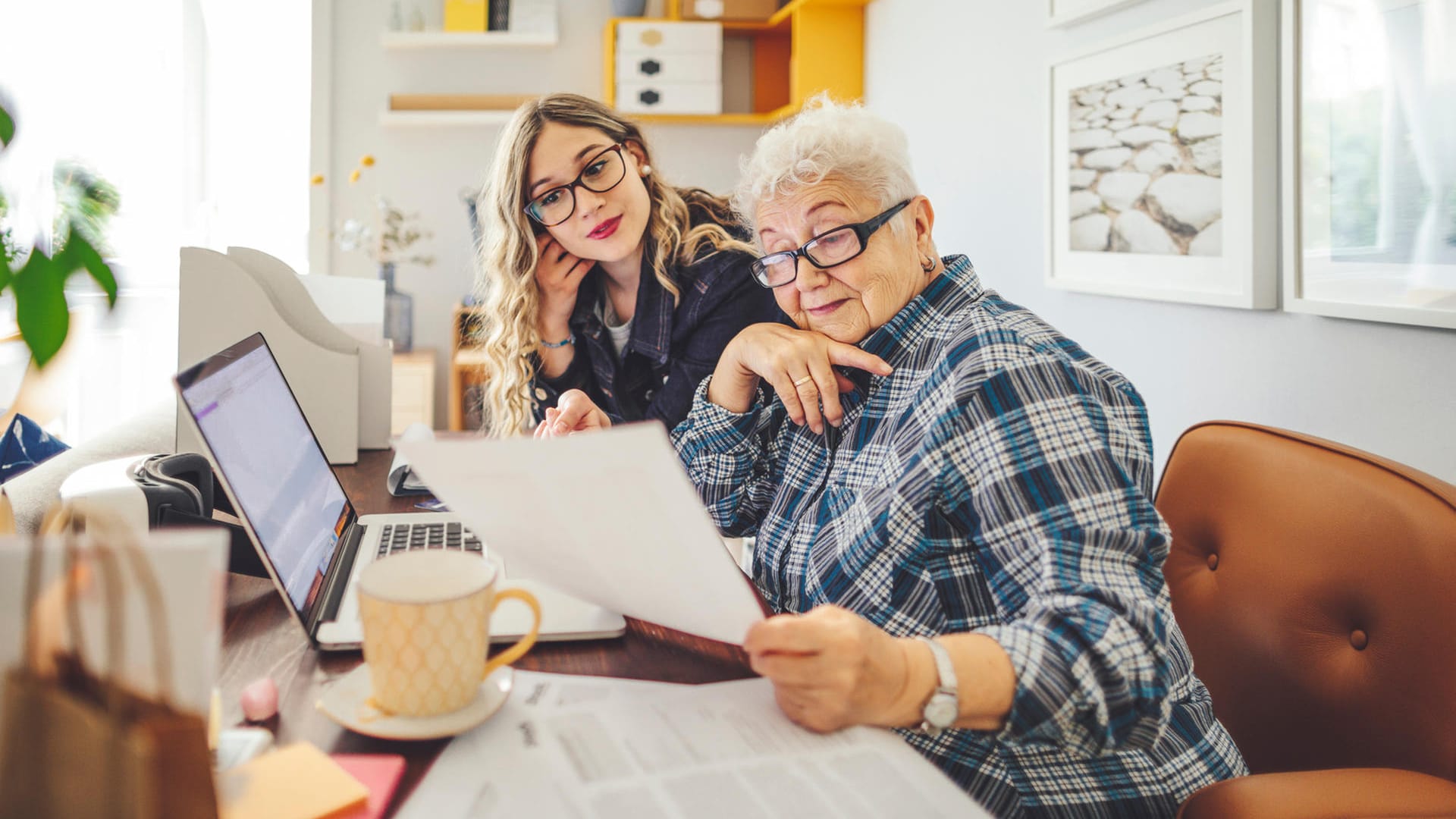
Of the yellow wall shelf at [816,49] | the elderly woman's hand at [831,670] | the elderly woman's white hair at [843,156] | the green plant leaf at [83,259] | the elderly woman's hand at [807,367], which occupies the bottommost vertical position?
the elderly woman's hand at [831,670]

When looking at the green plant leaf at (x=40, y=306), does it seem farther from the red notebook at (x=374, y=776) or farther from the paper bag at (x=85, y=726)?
the red notebook at (x=374, y=776)

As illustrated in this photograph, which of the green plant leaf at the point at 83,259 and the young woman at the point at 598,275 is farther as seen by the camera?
the young woman at the point at 598,275

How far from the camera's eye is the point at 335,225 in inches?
161

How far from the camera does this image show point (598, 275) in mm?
1809

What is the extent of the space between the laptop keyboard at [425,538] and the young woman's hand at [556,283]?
638 millimetres

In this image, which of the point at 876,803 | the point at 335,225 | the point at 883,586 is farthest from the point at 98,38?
the point at 876,803

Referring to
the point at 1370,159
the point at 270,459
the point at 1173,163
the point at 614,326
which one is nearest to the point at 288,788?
the point at 270,459

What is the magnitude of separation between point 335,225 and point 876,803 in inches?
161

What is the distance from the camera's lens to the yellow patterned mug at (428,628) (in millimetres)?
587

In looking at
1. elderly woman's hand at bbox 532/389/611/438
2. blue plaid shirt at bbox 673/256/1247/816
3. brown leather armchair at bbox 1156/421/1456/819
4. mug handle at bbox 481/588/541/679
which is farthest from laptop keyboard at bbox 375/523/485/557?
brown leather armchair at bbox 1156/421/1456/819

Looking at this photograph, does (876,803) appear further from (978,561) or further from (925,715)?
(978,561)

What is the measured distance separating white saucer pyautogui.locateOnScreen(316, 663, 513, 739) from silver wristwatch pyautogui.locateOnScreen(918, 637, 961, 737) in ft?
0.95

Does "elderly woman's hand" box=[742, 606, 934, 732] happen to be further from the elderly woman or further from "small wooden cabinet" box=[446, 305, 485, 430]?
"small wooden cabinet" box=[446, 305, 485, 430]

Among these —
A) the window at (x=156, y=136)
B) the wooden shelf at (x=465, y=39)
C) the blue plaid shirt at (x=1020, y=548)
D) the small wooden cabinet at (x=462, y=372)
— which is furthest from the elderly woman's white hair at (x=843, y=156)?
the wooden shelf at (x=465, y=39)
